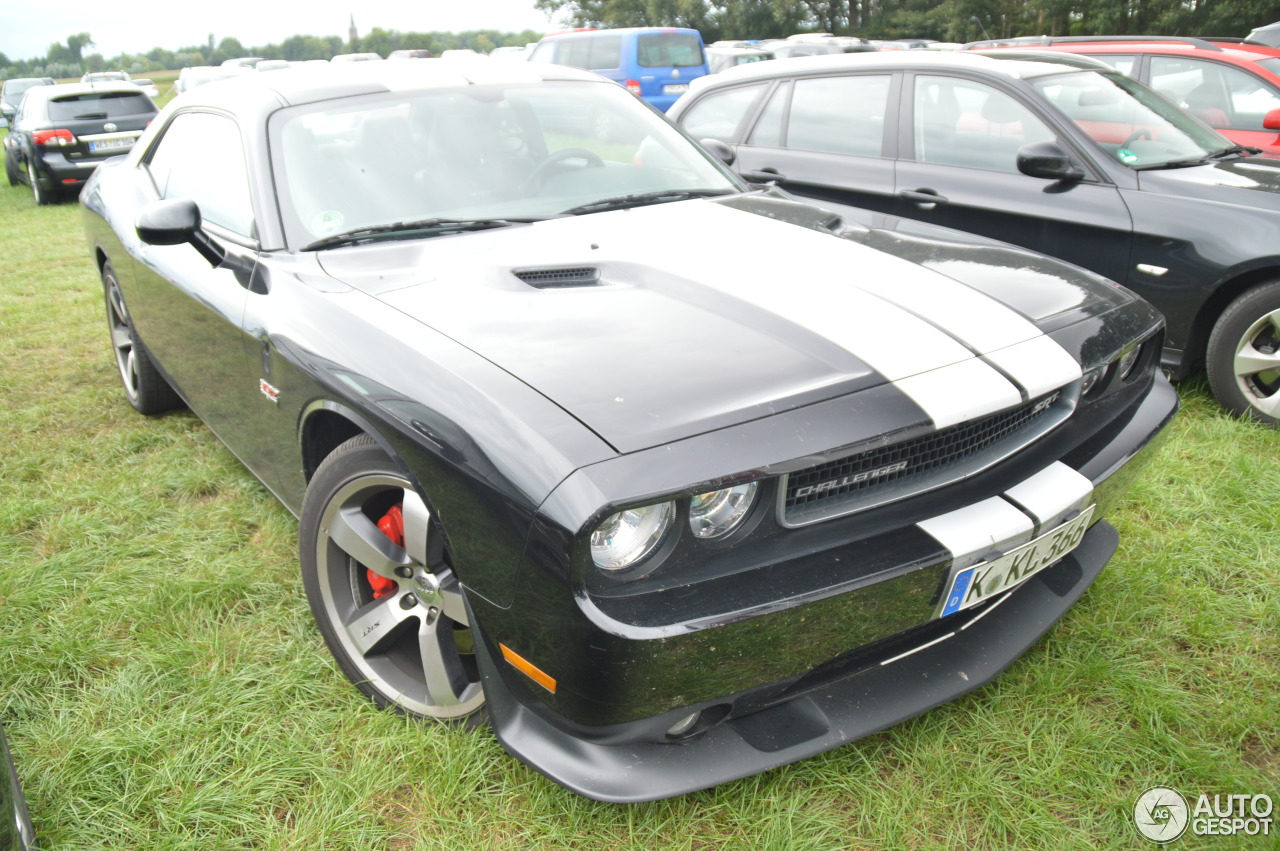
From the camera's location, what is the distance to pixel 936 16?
34688 mm

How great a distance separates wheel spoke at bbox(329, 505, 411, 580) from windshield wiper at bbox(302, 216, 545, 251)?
756 mm

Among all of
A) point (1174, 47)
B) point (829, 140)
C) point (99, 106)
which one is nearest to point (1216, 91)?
point (1174, 47)

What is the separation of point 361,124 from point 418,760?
68.7 inches

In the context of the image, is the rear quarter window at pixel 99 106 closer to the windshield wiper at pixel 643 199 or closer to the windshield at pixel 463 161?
the windshield at pixel 463 161

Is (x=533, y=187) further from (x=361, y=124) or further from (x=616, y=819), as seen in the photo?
(x=616, y=819)

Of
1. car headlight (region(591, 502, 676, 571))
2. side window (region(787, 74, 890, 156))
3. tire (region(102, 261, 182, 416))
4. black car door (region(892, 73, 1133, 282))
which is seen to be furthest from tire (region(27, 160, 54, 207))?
car headlight (region(591, 502, 676, 571))

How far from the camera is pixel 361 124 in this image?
2.61m

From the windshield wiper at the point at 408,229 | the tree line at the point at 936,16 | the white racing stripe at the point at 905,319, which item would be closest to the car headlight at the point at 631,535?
the white racing stripe at the point at 905,319

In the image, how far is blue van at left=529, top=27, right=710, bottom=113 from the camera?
1516 cm

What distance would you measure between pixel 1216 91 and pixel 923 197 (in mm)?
3069

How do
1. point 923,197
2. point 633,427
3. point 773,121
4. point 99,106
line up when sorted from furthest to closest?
point 99,106 < point 773,121 < point 923,197 < point 633,427

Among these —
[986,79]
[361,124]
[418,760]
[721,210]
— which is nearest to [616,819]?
[418,760]

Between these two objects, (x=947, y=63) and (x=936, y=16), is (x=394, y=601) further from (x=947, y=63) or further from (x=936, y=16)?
(x=936, y=16)

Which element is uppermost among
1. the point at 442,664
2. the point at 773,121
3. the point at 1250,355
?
the point at 773,121
